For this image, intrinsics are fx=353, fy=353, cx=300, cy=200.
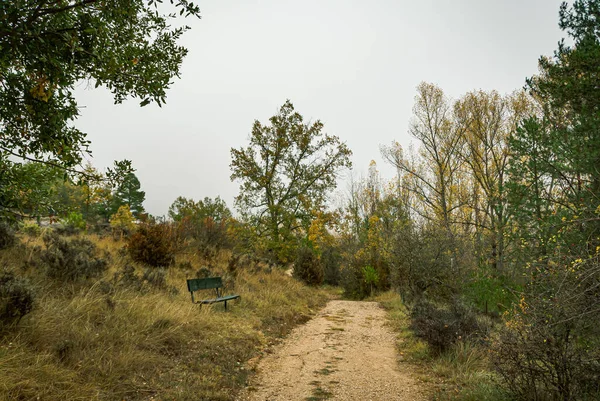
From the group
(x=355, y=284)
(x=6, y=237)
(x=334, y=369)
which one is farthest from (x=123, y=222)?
(x=334, y=369)

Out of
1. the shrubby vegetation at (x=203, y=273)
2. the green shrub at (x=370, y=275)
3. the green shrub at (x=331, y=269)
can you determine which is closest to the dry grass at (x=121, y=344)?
the shrubby vegetation at (x=203, y=273)

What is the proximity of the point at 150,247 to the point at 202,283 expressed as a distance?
2509mm

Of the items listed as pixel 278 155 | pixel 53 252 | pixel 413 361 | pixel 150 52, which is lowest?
pixel 413 361

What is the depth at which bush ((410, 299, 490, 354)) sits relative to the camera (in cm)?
577

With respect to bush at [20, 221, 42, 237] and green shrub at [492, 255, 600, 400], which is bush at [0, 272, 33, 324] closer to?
green shrub at [492, 255, 600, 400]

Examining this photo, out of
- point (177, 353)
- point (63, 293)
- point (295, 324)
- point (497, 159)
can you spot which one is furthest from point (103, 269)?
point (497, 159)

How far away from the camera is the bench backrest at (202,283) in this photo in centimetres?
772

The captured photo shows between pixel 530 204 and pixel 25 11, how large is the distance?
968 cm

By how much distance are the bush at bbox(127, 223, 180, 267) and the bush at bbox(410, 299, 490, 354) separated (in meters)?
6.90

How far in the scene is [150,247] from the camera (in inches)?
380

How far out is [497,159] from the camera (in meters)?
18.3

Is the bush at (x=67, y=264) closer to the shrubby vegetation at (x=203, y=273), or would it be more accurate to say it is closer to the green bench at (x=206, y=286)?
the shrubby vegetation at (x=203, y=273)

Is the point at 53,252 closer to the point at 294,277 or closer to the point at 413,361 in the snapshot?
the point at 413,361

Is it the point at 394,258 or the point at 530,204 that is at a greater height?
the point at 530,204
